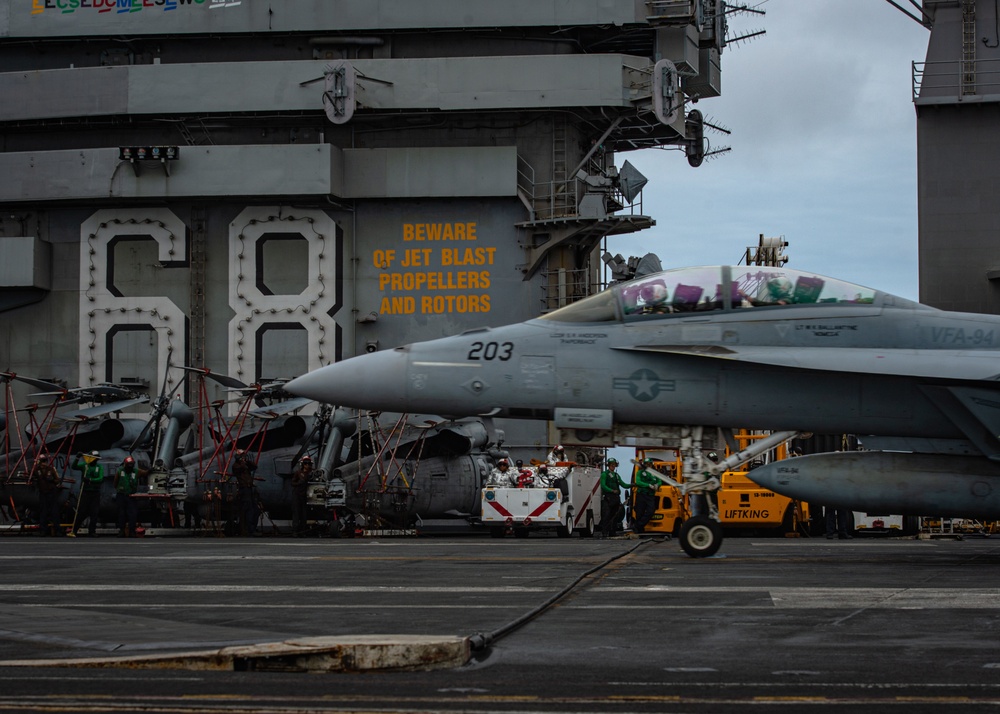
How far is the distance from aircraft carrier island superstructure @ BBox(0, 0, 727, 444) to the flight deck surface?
18.0m

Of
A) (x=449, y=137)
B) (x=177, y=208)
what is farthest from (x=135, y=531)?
(x=449, y=137)

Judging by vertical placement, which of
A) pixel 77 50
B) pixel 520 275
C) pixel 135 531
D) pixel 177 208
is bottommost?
pixel 135 531

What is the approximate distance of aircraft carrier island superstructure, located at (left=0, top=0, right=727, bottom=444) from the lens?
32.0 metres

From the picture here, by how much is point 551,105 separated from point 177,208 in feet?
36.9

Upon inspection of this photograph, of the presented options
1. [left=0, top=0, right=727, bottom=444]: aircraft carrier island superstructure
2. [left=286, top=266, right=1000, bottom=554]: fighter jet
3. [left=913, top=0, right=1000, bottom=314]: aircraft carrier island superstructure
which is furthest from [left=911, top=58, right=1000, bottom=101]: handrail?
[left=286, top=266, right=1000, bottom=554]: fighter jet

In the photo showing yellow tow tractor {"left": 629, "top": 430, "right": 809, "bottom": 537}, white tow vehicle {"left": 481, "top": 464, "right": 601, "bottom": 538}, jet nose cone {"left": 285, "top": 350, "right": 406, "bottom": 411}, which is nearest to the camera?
jet nose cone {"left": 285, "top": 350, "right": 406, "bottom": 411}

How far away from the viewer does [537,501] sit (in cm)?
2312

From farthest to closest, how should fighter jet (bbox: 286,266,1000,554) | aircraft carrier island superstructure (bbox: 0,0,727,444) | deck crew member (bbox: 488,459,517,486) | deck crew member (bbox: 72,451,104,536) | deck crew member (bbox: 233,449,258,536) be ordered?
aircraft carrier island superstructure (bbox: 0,0,727,444) → deck crew member (bbox: 233,449,258,536) → deck crew member (bbox: 72,451,104,536) → deck crew member (bbox: 488,459,517,486) → fighter jet (bbox: 286,266,1000,554)

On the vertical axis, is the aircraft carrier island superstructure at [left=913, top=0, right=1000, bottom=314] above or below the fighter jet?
above

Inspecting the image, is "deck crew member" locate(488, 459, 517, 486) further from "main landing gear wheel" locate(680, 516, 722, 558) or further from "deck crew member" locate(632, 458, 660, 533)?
"main landing gear wheel" locate(680, 516, 722, 558)

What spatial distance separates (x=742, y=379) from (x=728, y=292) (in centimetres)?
109

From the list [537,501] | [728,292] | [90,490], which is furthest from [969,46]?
[90,490]

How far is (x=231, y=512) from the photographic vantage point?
25312 millimetres

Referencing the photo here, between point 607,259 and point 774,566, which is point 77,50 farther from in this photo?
point 774,566
